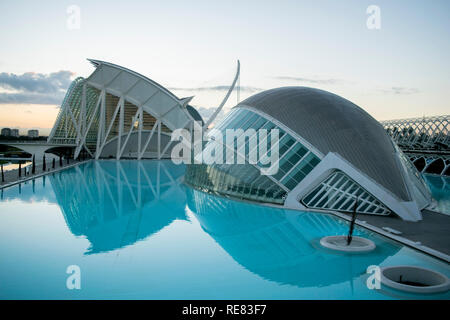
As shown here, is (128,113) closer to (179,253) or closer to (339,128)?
(339,128)

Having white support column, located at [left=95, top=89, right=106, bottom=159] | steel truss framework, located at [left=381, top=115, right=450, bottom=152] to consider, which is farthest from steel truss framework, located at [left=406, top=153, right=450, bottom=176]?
white support column, located at [left=95, top=89, right=106, bottom=159]

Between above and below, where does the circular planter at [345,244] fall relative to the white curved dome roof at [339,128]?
below

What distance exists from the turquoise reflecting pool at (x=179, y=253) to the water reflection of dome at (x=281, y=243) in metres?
0.03

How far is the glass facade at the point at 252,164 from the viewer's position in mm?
17812

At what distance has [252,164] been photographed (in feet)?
62.8

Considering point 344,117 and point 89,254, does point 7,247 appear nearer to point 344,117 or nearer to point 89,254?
point 89,254

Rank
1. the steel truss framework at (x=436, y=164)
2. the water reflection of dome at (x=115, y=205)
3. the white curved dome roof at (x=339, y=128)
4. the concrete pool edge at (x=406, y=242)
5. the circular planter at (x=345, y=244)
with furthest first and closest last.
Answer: the steel truss framework at (x=436, y=164) < the white curved dome roof at (x=339, y=128) < the water reflection of dome at (x=115, y=205) < the circular planter at (x=345, y=244) < the concrete pool edge at (x=406, y=242)

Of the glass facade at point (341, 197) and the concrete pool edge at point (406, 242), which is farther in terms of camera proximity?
the glass facade at point (341, 197)

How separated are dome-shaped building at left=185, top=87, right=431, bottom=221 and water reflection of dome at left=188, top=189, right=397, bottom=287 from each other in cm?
134

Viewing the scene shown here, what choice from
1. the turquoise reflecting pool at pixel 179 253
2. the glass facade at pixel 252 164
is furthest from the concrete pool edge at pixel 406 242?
the glass facade at pixel 252 164

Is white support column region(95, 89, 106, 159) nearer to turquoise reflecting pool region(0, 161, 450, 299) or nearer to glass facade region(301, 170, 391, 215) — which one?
turquoise reflecting pool region(0, 161, 450, 299)

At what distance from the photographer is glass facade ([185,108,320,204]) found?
17.8m

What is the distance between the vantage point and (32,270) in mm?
8953

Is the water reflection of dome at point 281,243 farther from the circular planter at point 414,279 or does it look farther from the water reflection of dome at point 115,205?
the water reflection of dome at point 115,205
